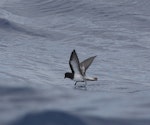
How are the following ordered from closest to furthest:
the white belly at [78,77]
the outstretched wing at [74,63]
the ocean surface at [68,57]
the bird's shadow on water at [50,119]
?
the bird's shadow on water at [50,119]
the ocean surface at [68,57]
the outstretched wing at [74,63]
the white belly at [78,77]

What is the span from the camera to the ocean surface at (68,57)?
6.74 meters

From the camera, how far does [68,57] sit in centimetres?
1310

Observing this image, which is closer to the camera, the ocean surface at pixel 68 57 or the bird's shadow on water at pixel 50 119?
the bird's shadow on water at pixel 50 119

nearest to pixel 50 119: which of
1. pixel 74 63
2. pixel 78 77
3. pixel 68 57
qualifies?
pixel 74 63

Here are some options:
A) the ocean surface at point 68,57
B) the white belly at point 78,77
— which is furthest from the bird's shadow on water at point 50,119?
the white belly at point 78,77

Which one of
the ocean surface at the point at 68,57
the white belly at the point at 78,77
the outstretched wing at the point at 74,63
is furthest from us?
the white belly at the point at 78,77

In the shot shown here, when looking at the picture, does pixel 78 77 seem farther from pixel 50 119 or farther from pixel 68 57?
pixel 68 57

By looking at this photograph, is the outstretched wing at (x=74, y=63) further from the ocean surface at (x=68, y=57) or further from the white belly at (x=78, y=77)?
the ocean surface at (x=68, y=57)

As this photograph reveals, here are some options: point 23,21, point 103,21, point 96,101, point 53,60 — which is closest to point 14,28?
point 23,21

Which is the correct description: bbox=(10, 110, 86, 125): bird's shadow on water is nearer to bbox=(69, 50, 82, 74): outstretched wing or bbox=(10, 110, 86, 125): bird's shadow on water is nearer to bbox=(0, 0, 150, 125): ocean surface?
bbox=(0, 0, 150, 125): ocean surface

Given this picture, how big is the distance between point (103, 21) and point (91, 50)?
12.2ft

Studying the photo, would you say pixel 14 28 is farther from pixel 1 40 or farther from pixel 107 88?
pixel 107 88

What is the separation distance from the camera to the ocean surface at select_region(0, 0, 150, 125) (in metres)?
6.74

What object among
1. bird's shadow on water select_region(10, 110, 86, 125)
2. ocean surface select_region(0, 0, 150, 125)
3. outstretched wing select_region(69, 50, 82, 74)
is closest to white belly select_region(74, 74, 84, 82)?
outstretched wing select_region(69, 50, 82, 74)
